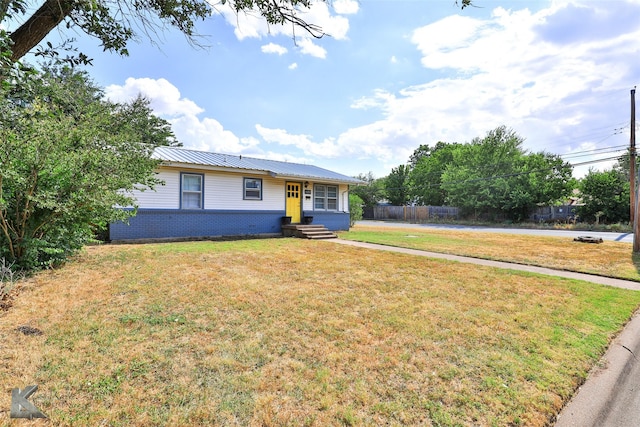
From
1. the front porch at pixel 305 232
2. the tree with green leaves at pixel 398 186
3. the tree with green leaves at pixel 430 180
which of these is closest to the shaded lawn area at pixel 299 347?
the front porch at pixel 305 232

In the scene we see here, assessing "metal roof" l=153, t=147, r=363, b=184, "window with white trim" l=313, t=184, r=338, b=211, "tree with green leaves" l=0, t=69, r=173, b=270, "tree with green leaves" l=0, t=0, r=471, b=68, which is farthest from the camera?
"window with white trim" l=313, t=184, r=338, b=211

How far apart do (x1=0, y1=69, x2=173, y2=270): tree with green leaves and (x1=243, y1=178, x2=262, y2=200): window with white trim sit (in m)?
6.25

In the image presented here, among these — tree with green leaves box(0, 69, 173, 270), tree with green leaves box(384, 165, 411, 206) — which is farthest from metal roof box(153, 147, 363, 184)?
tree with green leaves box(384, 165, 411, 206)

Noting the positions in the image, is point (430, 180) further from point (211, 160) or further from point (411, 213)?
point (211, 160)

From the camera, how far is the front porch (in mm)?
12406

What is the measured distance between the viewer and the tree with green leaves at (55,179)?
164 inches

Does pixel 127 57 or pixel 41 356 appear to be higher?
pixel 127 57

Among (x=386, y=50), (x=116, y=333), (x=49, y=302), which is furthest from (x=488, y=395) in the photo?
(x=386, y=50)

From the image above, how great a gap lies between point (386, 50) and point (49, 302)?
7.72 metres

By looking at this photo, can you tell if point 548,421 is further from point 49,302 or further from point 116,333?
point 49,302

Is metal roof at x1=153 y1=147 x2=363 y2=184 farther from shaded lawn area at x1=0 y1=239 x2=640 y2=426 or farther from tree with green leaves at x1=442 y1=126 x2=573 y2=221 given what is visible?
tree with green leaves at x1=442 y1=126 x2=573 y2=221

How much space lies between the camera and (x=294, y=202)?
14.0 m

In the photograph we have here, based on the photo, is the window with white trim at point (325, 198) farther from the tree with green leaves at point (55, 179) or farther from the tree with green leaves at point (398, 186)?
the tree with green leaves at point (398, 186)

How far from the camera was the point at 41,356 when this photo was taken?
100 inches
